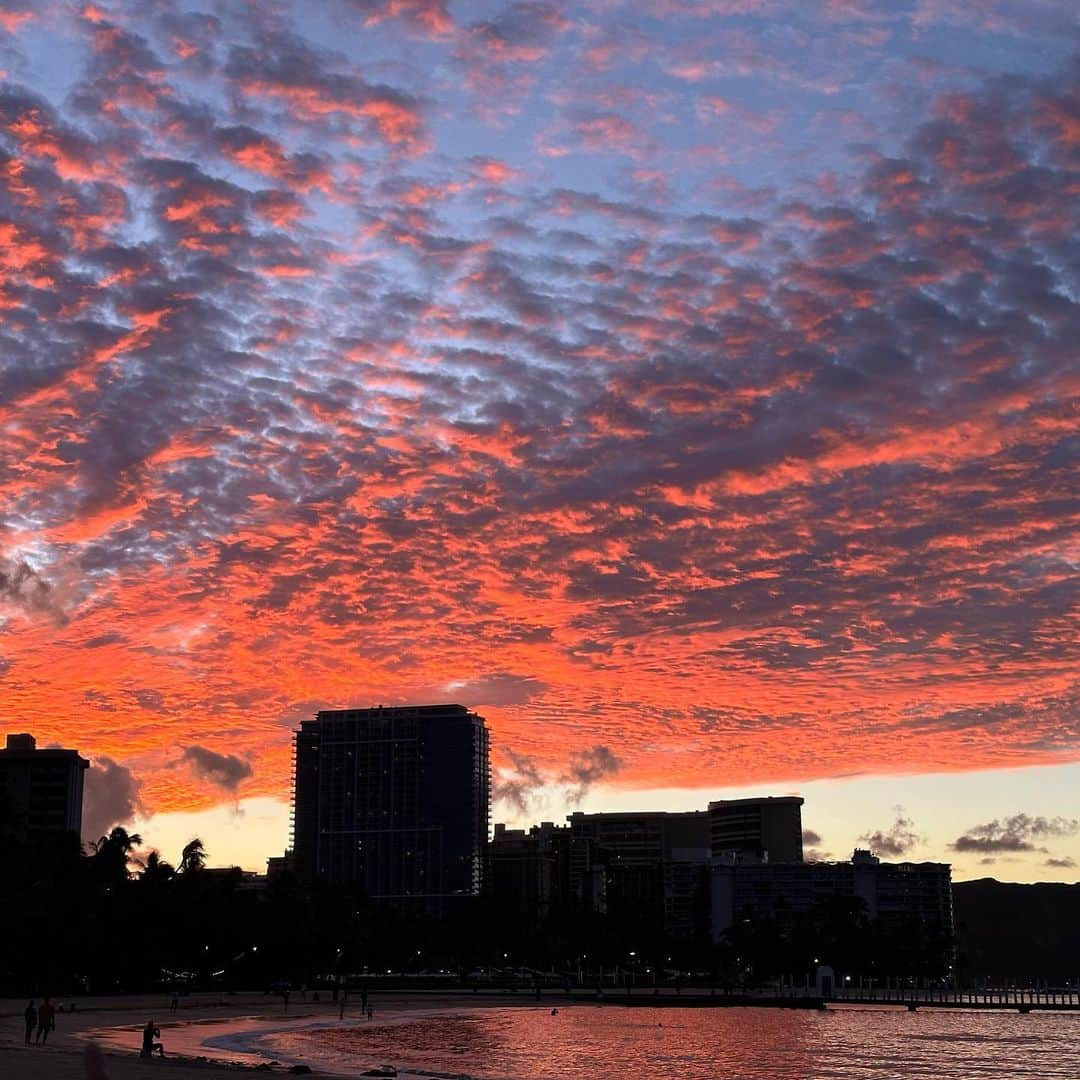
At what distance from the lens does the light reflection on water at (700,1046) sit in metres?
78.3

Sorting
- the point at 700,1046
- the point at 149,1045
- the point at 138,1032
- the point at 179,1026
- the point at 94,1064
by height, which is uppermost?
the point at 94,1064

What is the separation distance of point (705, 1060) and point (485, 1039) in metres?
23.1

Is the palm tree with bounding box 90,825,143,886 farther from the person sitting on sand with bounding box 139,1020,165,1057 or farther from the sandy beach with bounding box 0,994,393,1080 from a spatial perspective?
the person sitting on sand with bounding box 139,1020,165,1057

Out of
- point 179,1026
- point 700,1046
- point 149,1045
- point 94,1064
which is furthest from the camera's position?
point 179,1026

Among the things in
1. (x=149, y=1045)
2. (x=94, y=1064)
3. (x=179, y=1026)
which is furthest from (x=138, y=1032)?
(x=94, y=1064)

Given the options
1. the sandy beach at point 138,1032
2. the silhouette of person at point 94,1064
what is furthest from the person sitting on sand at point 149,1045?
the silhouette of person at point 94,1064

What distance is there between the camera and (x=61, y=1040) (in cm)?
7331

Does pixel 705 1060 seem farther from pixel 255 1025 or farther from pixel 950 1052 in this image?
pixel 255 1025

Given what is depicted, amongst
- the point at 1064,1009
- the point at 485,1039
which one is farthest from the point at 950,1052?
the point at 1064,1009

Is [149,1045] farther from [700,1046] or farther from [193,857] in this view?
[193,857]

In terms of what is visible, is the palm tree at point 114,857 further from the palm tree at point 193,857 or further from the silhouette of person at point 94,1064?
the silhouette of person at point 94,1064

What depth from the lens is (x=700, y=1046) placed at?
100 m

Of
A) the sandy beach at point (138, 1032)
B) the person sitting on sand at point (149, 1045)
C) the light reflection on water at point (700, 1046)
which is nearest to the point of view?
the sandy beach at point (138, 1032)

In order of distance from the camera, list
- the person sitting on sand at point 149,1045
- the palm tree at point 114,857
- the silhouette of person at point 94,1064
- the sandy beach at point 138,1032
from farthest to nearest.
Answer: the palm tree at point 114,857 < the person sitting on sand at point 149,1045 < the sandy beach at point 138,1032 < the silhouette of person at point 94,1064
